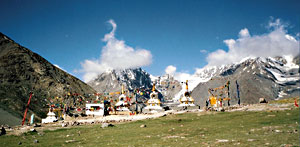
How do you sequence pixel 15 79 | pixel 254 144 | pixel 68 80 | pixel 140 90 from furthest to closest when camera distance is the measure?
pixel 68 80 < pixel 15 79 < pixel 140 90 < pixel 254 144

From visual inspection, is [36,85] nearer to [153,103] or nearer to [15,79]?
[15,79]

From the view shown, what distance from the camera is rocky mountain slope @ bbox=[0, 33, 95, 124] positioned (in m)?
98.6

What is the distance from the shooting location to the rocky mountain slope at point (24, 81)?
3883 inches

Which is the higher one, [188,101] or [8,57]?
[8,57]

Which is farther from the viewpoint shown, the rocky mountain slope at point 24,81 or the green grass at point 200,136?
the rocky mountain slope at point 24,81

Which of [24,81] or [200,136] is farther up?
[24,81]

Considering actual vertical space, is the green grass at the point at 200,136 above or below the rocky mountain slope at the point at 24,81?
below

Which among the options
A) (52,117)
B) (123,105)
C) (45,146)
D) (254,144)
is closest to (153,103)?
(123,105)

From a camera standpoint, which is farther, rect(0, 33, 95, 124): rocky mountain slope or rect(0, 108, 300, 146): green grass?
rect(0, 33, 95, 124): rocky mountain slope

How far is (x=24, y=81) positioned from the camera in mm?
131250

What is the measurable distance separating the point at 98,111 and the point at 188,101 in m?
36.8

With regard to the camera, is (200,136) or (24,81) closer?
(200,136)

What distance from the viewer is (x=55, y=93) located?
451ft

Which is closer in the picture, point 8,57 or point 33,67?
point 8,57
